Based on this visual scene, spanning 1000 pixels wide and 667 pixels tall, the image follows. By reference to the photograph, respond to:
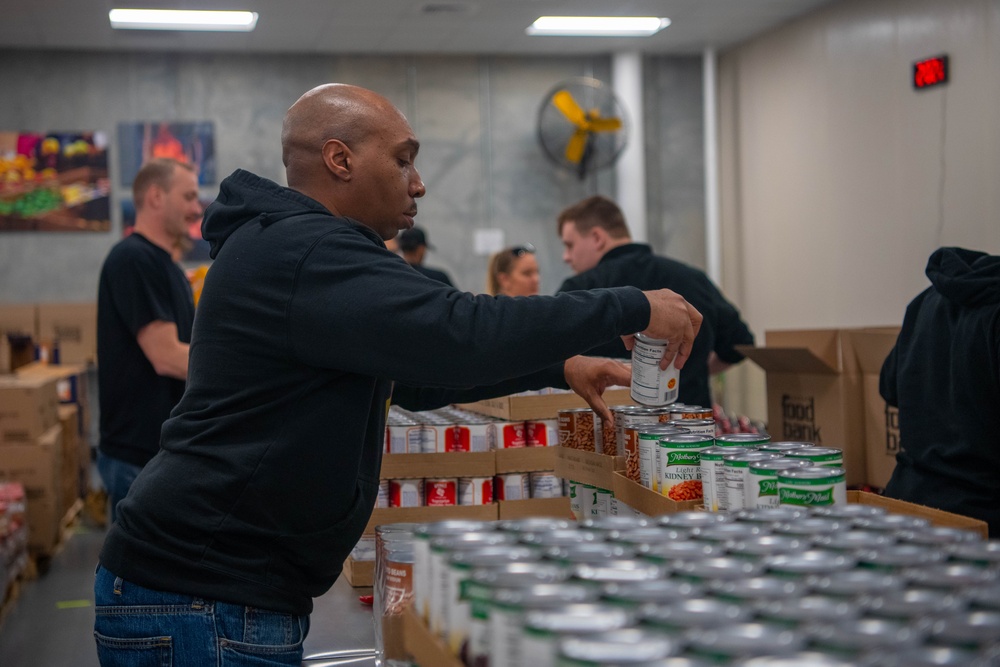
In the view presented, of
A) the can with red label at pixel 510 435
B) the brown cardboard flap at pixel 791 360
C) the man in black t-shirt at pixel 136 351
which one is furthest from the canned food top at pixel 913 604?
the brown cardboard flap at pixel 791 360

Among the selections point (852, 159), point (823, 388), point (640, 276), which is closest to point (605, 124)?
point (852, 159)

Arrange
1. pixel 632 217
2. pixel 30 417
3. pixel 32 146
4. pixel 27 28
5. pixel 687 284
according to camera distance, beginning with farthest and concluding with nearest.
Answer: pixel 632 217
pixel 32 146
pixel 27 28
pixel 30 417
pixel 687 284

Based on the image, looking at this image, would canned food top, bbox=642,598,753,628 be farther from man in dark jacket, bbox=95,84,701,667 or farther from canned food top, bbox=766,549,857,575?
man in dark jacket, bbox=95,84,701,667

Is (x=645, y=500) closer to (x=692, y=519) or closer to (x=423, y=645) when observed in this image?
(x=692, y=519)

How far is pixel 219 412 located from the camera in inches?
71.9

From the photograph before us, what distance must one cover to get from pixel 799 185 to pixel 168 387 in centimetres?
566

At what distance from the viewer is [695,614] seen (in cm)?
110

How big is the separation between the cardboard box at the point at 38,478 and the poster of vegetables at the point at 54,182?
2.59m

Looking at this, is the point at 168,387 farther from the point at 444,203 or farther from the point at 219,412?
the point at 444,203

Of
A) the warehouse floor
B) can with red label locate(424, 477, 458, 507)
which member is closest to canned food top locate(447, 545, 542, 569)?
the warehouse floor

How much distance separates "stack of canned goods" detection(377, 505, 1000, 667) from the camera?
1.02m

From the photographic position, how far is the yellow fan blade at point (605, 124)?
855 cm

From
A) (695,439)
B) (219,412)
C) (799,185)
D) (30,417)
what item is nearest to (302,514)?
(219,412)

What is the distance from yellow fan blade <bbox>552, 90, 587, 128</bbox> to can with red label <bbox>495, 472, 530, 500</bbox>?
6.11 meters
